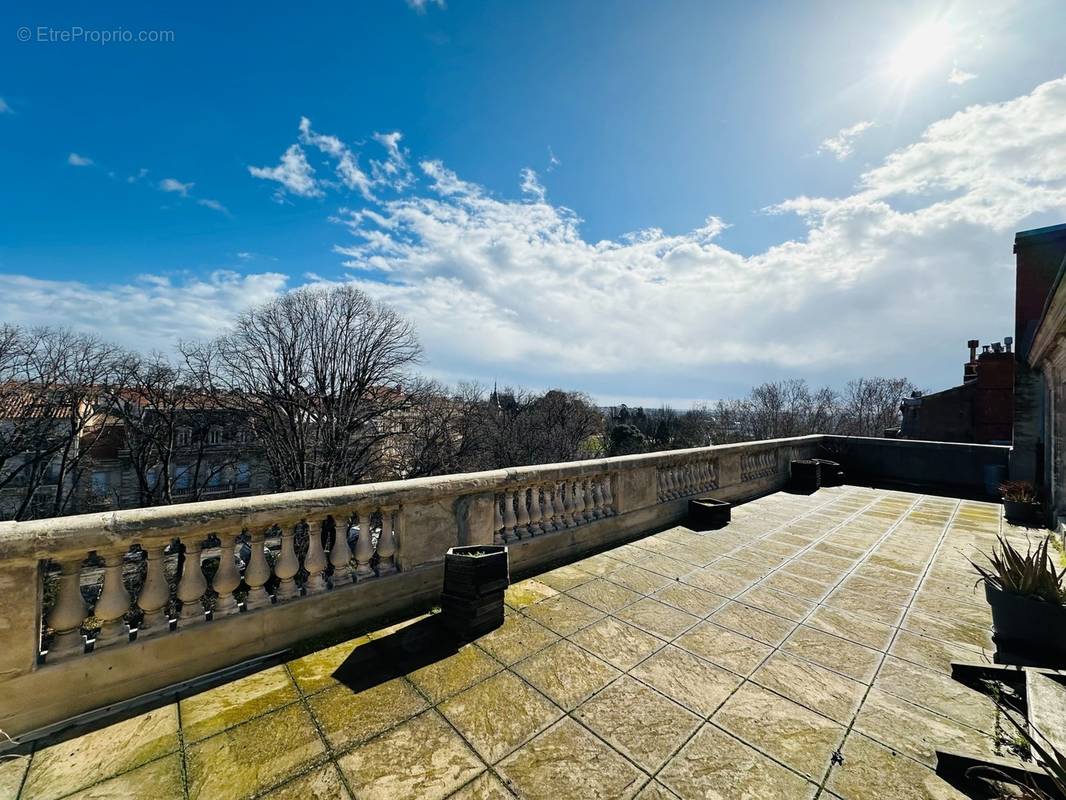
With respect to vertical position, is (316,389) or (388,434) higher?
(316,389)

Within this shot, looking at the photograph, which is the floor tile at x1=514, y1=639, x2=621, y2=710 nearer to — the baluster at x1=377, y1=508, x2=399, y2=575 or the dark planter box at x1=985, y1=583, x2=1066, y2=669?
the baluster at x1=377, y1=508, x2=399, y2=575

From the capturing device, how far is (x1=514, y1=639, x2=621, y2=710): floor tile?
105 inches

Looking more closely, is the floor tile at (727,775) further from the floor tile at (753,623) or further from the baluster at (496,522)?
the baluster at (496,522)

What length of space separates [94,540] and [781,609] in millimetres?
5113

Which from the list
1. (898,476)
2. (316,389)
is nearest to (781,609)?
(898,476)

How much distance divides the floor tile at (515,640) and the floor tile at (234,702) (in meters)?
1.29

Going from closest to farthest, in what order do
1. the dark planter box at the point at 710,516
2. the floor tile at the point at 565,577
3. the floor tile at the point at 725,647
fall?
the floor tile at the point at 725,647 → the floor tile at the point at 565,577 → the dark planter box at the point at 710,516

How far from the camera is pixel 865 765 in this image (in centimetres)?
214

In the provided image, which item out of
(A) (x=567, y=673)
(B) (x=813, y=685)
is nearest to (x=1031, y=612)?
(B) (x=813, y=685)

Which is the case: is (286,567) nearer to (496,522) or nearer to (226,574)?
(226,574)

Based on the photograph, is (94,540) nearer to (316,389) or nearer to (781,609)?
(781,609)

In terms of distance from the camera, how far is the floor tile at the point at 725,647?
119 inches

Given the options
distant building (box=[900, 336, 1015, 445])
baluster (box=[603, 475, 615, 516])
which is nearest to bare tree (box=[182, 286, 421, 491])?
baluster (box=[603, 475, 615, 516])

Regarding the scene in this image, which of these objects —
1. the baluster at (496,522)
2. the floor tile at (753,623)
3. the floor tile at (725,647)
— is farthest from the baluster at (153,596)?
the floor tile at (753,623)
